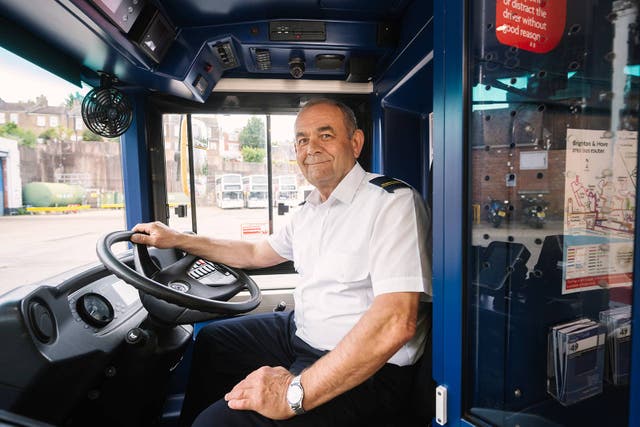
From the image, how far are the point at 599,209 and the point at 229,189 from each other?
7.65ft

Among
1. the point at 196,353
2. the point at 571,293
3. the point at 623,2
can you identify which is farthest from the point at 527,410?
the point at 196,353

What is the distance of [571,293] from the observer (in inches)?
36.0

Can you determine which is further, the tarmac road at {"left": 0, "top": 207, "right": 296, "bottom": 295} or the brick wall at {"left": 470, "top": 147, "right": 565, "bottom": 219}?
the tarmac road at {"left": 0, "top": 207, "right": 296, "bottom": 295}

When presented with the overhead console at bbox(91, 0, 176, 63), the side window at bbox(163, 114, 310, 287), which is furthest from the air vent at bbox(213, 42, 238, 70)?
the side window at bbox(163, 114, 310, 287)

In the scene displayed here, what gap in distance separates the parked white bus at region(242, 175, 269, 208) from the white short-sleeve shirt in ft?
3.45

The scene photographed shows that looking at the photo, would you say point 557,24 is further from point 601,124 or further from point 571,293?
point 571,293

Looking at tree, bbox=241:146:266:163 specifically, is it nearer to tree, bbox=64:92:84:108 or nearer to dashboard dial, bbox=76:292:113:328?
tree, bbox=64:92:84:108

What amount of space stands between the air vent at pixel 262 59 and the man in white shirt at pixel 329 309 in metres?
0.57

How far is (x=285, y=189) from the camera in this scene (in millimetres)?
2648

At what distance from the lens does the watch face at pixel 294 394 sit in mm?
1075

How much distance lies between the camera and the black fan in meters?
1.92

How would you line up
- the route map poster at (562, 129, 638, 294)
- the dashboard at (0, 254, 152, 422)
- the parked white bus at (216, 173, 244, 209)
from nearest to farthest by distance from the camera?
the route map poster at (562, 129, 638, 294) < the dashboard at (0, 254, 152, 422) < the parked white bus at (216, 173, 244, 209)

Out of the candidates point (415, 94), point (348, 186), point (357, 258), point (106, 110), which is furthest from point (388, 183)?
point (106, 110)

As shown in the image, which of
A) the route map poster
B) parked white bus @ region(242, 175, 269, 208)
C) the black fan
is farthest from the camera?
parked white bus @ region(242, 175, 269, 208)
